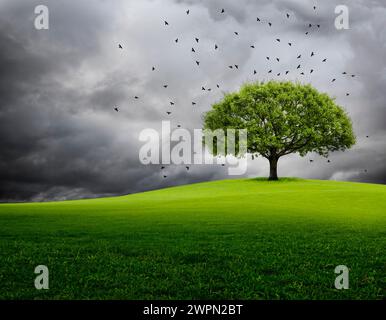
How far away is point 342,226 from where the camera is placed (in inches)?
1135

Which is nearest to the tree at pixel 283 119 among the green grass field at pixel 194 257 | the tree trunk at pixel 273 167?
the tree trunk at pixel 273 167

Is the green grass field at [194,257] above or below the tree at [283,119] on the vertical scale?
below

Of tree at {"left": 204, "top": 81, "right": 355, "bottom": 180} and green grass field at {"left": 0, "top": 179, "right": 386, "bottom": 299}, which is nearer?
green grass field at {"left": 0, "top": 179, "right": 386, "bottom": 299}

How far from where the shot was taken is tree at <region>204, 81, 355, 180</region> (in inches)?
3127

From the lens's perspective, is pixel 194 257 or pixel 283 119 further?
pixel 283 119

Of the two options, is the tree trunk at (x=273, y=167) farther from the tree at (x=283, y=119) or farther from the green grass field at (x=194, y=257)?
the green grass field at (x=194, y=257)

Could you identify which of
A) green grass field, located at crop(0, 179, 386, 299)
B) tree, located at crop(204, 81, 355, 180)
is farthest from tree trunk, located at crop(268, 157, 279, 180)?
green grass field, located at crop(0, 179, 386, 299)

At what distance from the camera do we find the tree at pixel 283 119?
3127 inches

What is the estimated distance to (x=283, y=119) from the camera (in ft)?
261

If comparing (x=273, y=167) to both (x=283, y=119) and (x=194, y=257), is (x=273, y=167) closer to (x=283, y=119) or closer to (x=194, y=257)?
(x=283, y=119)

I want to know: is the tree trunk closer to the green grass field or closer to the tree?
the tree

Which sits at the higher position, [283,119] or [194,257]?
[283,119]

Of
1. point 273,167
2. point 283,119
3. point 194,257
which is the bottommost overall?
point 194,257

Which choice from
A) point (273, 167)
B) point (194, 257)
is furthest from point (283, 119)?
point (194, 257)
